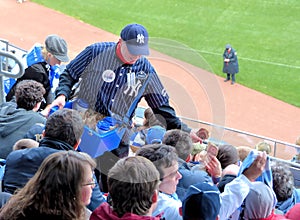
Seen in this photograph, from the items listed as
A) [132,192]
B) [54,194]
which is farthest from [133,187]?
[54,194]

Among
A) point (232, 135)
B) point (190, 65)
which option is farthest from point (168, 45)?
point (232, 135)

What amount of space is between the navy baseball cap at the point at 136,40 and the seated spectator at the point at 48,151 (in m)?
0.77

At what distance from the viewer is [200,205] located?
246 centimetres

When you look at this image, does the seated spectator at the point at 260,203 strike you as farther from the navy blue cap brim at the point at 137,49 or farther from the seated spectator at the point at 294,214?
the navy blue cap brim at the point at 137,49

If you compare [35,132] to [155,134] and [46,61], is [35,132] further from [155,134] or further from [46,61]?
[46,61]

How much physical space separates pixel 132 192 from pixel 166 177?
562 millimetres

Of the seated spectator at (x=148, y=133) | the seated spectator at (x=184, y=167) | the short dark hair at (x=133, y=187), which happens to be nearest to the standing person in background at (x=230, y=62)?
the seated spectator at (x=148, y=133)

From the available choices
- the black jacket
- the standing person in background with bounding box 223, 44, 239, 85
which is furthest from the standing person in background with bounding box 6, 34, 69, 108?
the standing person in background with bounding box 223, 44, 239, 85

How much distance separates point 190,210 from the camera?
2465 millimetres

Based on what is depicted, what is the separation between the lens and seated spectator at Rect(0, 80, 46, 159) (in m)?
3.67

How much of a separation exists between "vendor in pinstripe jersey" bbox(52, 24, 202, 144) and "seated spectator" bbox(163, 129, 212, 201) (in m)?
0.41

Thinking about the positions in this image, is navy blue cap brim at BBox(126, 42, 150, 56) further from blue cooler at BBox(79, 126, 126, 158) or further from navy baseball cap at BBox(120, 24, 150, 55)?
blue cooler at BBox(79, 126, 126, 158)

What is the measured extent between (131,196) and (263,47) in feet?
39.7

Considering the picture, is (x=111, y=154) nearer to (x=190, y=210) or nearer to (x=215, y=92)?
(x=215, y=92)
